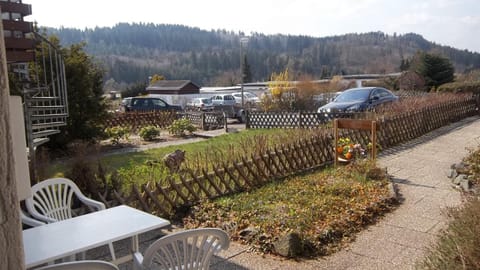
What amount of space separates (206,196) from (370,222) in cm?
220

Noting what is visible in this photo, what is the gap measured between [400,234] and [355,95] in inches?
458

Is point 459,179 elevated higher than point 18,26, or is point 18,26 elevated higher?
point 18,26

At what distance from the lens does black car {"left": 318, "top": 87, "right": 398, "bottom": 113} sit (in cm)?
1448

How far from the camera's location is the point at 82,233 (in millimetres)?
2783

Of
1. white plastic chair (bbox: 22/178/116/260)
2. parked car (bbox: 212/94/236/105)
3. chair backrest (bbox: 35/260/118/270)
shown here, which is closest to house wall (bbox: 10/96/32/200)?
chair backrest (bbox: 35/260/118/270)

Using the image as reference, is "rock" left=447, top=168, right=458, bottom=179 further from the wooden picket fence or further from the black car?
the black car

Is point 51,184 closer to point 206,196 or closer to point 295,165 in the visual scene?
point 206,196

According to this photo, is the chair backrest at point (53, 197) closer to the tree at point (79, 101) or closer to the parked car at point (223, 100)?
the tree at point (79, 101)

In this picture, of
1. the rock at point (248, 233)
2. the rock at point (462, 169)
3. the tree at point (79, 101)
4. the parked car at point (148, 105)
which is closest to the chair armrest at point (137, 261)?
the rock at point (248, 233)

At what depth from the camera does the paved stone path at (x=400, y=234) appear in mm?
3693

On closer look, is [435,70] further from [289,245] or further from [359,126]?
[289,245]

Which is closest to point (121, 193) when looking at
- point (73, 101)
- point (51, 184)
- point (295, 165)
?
point (51, 184)

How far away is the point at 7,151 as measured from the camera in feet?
4.05

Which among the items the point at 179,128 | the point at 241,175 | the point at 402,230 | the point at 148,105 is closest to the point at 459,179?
the point at 402,230
